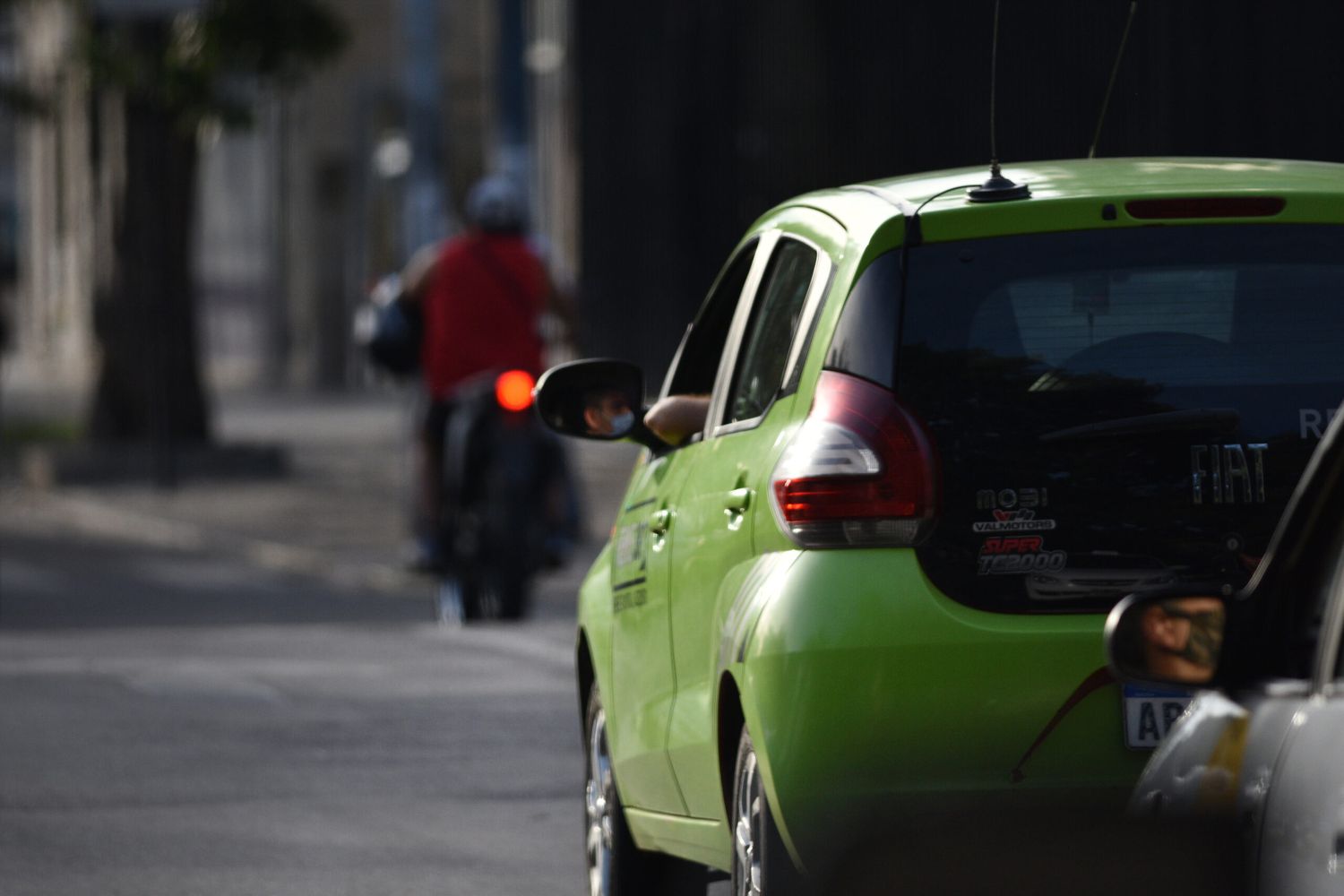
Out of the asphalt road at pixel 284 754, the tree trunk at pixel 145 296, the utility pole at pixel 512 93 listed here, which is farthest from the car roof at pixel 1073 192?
the tree trunk at pixel 145 296

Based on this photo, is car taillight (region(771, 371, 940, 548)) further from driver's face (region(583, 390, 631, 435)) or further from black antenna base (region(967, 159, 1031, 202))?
driver's face (region(583, 390, 631, 435))

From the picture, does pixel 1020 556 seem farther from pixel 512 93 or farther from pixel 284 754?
pixel 512 93

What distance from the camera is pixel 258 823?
8117mm

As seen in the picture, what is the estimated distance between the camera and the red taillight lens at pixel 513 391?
→ 44.9 ft

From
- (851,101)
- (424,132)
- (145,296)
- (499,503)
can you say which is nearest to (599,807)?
(499,503)

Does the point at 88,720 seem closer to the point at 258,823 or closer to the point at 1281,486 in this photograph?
the point at 258,823

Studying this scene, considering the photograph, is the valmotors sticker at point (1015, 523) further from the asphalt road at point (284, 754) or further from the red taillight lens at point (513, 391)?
the red taillight lens at point (513, 391)

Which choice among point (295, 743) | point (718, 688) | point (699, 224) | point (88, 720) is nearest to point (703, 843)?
point (718, 688)

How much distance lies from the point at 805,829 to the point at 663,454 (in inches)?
67.3

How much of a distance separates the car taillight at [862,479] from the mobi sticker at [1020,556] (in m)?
0.10

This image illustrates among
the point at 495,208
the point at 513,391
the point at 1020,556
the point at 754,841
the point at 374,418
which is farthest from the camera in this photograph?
the point at 374,418

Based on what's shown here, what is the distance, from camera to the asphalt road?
7.49 metres

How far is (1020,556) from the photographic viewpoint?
5.06 meters

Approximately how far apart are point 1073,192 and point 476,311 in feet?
29.0
